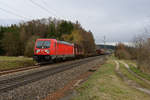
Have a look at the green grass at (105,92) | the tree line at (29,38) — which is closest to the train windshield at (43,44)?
the green grass at (105,92)

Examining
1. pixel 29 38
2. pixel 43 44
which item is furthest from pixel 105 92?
pixel 29 38

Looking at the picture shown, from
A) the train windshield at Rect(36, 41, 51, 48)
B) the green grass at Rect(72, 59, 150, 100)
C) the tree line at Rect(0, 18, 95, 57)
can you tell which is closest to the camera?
the green grass at Rect(72, 59, 150, 100)

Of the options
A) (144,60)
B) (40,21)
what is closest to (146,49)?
(144,60)

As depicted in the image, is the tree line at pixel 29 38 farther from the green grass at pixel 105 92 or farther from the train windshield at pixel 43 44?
the green grass at pixel 105 92

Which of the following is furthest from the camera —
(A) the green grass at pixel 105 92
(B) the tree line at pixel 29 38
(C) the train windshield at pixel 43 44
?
(B) the tree line at pixel 29 38

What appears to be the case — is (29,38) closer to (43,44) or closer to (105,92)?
(43,44)

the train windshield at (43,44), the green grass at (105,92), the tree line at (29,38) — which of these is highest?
the tree line at (29,38)

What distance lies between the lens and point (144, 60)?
77.3 ft

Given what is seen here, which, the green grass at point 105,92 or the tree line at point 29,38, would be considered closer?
the green grass at point 105,92

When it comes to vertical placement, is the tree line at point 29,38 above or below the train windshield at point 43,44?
above

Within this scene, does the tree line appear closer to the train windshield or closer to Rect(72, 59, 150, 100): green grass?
the train windshield

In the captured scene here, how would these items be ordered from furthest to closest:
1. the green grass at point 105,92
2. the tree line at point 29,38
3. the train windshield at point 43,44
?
the tree line at point 29,38
the train windshield at point 43,44
the green grass at point 105,92

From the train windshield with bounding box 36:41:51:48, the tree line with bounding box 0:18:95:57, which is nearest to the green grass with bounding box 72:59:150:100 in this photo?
the train windshield with bounding box 36:41:51:48

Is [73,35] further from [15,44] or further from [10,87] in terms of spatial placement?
[10,87]
